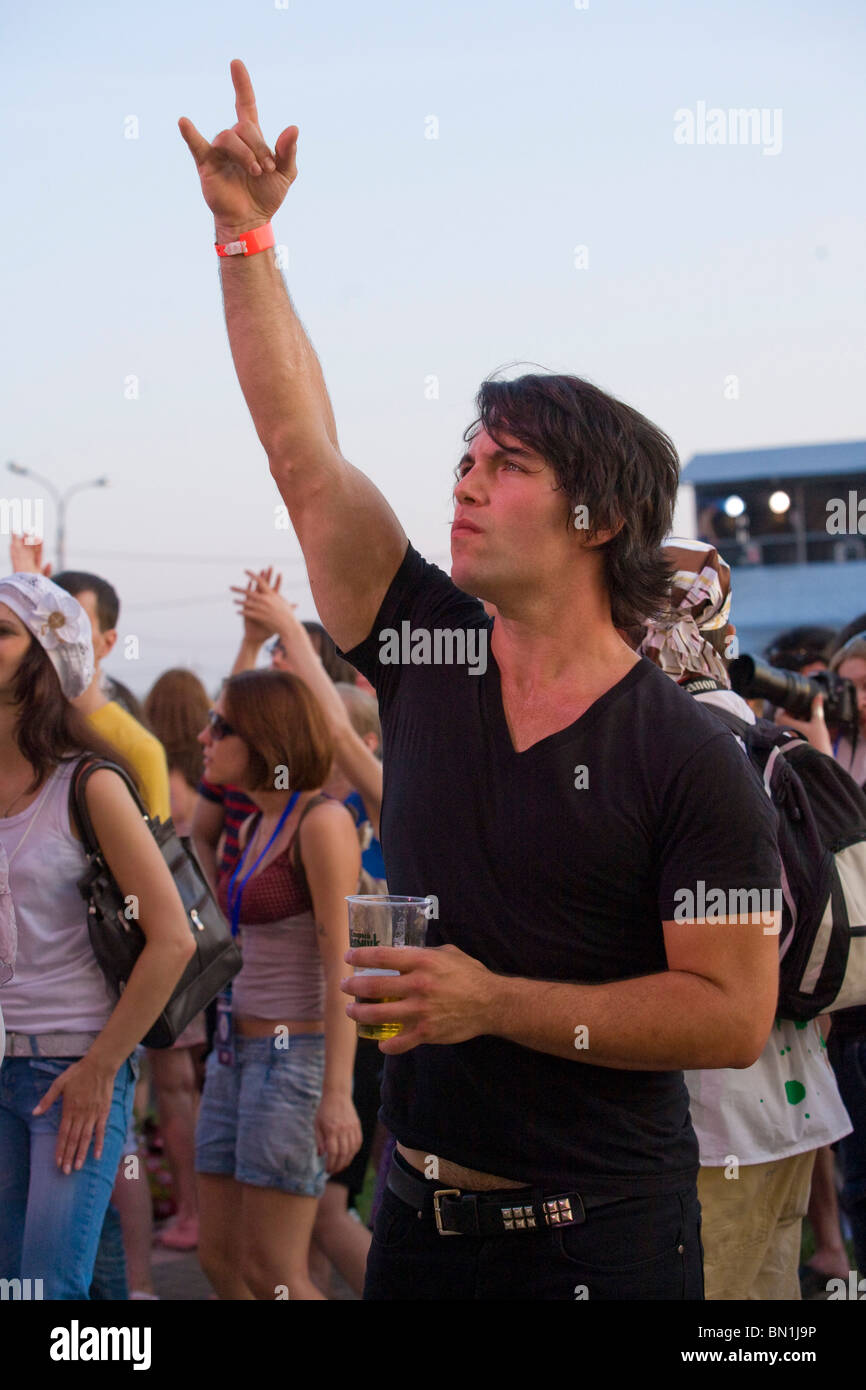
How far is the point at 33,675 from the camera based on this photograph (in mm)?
3229

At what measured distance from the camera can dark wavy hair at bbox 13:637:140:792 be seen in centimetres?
312

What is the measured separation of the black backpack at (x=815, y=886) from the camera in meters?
2.78

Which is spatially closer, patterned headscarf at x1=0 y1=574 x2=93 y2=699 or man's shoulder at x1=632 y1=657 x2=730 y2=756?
man's shoulder at x1=632 y1=657 x2=730 y2=756

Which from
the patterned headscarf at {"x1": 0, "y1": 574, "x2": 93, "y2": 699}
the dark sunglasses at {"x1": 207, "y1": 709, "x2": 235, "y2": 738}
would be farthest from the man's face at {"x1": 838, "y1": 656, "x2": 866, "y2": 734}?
the patterned headscarf at {"x1": 0, "y1": 574, "x2": 93, "y2": 699}

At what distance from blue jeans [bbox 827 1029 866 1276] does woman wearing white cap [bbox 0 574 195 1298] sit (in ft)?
5.87

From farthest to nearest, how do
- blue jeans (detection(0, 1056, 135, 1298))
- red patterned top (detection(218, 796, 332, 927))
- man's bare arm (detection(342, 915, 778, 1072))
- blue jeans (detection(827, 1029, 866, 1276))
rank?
red patterned top (detection(218, 796, 332, 927)) < blue jeans (detection(827, 1029, 866, 1276)) < blue jeans (detection(0, 1056, 135, 1298)) < man's bare arm (detection(342, 915, 778, 1072))

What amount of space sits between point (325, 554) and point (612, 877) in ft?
2.30

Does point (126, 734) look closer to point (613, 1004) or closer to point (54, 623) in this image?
point (54, 623)

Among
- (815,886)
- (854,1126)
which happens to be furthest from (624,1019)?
(854,1126)

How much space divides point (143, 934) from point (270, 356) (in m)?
1.45

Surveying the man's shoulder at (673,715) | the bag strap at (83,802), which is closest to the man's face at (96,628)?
the bag strap at (83,802)

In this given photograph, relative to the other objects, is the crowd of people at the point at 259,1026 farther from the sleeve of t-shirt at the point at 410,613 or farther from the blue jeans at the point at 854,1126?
the sleeve of t-shirt at the point at 410,613

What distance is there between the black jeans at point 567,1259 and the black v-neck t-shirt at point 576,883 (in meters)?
0.05

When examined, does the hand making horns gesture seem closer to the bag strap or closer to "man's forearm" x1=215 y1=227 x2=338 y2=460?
"man's forearm" x1=215 y1=227 x2=338 y2=460
